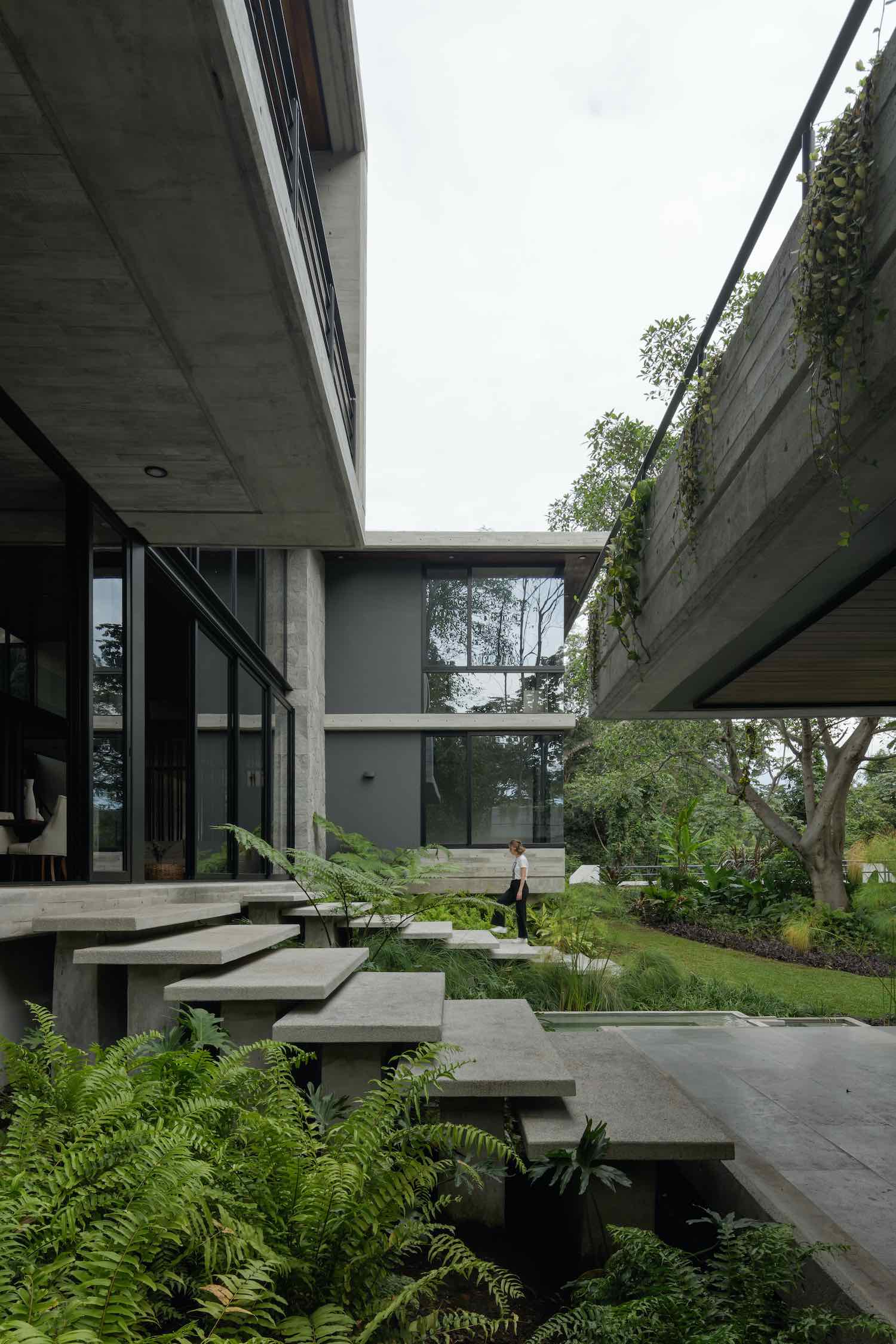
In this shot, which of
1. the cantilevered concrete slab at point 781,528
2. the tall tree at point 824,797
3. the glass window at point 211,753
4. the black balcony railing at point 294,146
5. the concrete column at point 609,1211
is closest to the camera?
the cantilevered concrete slab at point 781,528

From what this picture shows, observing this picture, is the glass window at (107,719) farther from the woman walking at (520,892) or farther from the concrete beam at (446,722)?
the concrete beam at (446,722)

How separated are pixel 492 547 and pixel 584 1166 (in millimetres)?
12890

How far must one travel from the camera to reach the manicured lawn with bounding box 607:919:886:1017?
922 cm

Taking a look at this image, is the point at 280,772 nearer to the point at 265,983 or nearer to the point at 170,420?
the point at 170,420

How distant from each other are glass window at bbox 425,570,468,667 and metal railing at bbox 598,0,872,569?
11441 millimetres

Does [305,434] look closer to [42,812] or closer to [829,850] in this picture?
[42,812]

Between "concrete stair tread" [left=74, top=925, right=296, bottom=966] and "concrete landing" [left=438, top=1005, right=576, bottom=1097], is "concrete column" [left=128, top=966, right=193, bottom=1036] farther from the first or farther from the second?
"concrete landing" [left=438, top=1005, right=576, bottom=1097]

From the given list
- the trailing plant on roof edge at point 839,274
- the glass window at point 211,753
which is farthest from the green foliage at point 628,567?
the glass window at point 211,753

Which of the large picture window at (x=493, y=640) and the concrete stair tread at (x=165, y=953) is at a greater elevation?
the large picture window at (x=493, y=640)

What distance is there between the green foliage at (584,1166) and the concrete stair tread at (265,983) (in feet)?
3.58

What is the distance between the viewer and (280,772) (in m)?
13.3

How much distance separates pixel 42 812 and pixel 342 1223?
7.30 metres

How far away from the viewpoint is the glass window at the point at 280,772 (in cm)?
1273

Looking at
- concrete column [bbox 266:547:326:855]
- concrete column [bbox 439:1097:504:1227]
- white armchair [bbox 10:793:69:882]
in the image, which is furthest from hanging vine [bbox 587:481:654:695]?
concrete column [bbox 266:547:326:855]
